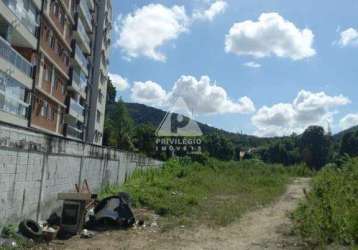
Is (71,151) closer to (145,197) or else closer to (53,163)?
(53,163)

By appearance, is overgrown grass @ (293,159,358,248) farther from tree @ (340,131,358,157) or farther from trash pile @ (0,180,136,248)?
tree @ (340,131,358,157)

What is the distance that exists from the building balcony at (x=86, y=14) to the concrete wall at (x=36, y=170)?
26563 mm

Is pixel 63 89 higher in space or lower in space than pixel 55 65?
lower

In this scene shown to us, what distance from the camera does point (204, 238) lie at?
10.1 m

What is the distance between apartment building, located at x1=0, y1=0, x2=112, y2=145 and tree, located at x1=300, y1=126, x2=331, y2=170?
40.6 m

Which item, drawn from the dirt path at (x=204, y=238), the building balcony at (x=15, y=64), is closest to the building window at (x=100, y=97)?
the building balcony at (x=15, y=64)

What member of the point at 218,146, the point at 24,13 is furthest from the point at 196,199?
the point at 218,146

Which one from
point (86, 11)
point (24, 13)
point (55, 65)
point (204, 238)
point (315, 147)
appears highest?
point (86, 11)

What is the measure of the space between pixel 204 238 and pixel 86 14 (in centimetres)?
3484

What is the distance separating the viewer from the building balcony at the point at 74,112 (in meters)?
37.3

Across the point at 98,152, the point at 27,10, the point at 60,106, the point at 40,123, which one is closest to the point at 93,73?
the point at 60,106

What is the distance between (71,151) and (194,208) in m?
4.73

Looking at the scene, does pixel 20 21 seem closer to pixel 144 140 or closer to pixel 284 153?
pixel 144 140

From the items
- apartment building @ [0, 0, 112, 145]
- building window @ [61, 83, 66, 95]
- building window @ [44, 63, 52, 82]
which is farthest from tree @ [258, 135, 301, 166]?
building window @ [44, 63, 52, 82]
